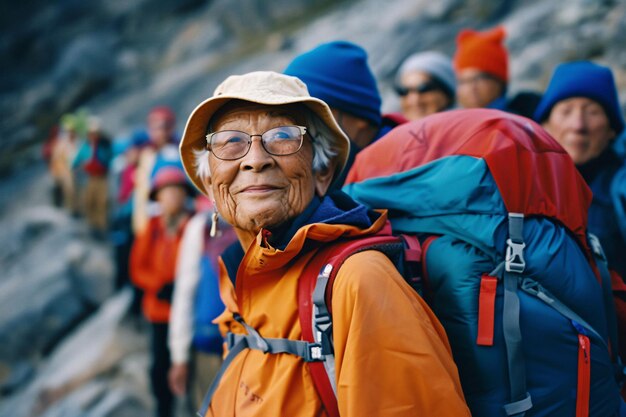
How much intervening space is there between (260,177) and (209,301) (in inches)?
108

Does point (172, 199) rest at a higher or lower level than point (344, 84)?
lower

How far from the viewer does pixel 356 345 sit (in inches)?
68.5

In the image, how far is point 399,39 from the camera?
39.9ft

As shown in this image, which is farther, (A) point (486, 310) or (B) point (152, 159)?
(B) point (152, 159)

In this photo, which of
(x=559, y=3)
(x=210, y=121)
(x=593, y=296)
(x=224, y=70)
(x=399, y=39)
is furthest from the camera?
(x=224, y=70)

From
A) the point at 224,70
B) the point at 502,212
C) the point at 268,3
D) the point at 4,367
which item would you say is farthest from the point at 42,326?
the point at 268,3

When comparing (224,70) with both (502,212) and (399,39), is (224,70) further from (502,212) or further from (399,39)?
(502,212)

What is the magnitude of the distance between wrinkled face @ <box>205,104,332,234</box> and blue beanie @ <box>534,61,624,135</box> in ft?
6.84

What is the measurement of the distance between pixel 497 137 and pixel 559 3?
1009 cm

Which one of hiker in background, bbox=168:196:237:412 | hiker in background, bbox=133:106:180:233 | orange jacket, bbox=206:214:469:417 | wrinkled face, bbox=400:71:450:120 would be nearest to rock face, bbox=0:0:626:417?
hiker in background, bbox=133:106:180:233

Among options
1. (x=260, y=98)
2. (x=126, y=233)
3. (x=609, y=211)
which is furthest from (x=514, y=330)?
(x=126, y=233)

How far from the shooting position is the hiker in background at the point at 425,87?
4793 mm

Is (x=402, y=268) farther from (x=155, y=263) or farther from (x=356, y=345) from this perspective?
(x=155, y=263)

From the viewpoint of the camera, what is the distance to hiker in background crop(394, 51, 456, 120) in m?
4.79
